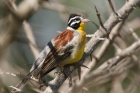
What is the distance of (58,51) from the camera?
5055 mm

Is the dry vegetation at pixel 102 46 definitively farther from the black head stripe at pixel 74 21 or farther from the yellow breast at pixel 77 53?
the black head stripe at pixel 74 21

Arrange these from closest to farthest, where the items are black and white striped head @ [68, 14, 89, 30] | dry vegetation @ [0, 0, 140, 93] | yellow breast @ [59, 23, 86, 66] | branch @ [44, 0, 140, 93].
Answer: dry vegetation @ [0, 0, 140, 93], branch @ [44, 0, 140, 93], yellow breast @ [59, 23, 86, 66], black and white striped head @ [68, 14, 89, 30]

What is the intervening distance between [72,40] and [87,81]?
2368 millimetres

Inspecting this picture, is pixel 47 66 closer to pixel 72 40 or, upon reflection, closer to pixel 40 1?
pixel 72 40

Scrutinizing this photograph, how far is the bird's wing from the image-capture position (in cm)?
490

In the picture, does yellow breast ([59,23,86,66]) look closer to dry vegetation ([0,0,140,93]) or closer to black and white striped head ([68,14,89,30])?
dry vegetation ([0,0,140,93])

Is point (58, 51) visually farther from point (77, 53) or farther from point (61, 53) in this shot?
point (77, 53)

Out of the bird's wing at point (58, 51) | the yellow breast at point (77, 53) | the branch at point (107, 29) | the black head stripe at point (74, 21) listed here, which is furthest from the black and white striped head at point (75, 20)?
the branch at point (107, 29)

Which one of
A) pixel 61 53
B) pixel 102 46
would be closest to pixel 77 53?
pixel 61 53

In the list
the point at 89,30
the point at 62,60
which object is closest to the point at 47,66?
the point at 62,60

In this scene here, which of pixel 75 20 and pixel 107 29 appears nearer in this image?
pixel 107 29

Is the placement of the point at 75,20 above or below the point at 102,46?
above

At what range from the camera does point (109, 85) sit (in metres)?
5.12

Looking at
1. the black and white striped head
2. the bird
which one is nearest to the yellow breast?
the bird
